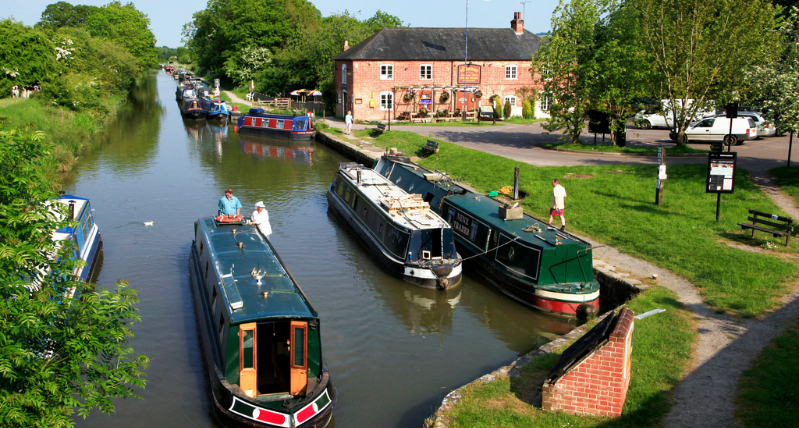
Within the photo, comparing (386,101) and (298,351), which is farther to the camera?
(386,101)

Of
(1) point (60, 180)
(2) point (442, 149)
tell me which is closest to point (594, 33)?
(2) point (442, 149)

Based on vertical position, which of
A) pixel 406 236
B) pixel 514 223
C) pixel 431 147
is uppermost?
pixel 431 147

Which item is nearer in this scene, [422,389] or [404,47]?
[422,389]

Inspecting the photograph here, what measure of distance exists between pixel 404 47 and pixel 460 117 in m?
6.27

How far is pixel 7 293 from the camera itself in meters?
5.91

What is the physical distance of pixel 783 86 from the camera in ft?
56.6

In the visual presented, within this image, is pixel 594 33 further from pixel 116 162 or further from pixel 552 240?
pixel 116 162

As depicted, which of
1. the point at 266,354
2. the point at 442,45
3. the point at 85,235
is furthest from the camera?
the point at 442,45

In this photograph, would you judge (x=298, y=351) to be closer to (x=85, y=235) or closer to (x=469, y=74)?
(x=85, y=235)

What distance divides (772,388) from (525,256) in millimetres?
6038

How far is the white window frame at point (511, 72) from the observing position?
44.2 meters

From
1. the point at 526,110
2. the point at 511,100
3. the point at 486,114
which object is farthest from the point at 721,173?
the point at 511,100

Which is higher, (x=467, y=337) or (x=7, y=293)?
(x=7, y=293)

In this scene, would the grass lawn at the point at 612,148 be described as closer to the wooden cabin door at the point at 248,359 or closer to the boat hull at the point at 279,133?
the boat hull at the point at 279,133
